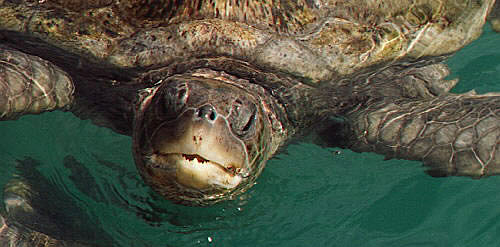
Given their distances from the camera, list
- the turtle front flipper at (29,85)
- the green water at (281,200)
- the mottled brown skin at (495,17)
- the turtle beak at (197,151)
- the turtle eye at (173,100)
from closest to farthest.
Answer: the turtle beak at (197,151) → the turtle eye at (173,100) → the turtle front flipper at (29,85) → the green water at (281,200) → the mottled brown skin at (495,17)

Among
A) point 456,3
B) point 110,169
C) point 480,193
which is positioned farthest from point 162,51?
point 480,193

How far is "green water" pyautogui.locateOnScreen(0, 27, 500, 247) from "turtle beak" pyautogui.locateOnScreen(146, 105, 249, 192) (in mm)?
1087

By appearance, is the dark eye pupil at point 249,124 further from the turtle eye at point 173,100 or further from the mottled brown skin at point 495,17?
the mottled brown skin at point 495,17

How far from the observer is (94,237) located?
3.78 metres

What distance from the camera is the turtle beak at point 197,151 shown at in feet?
8.95

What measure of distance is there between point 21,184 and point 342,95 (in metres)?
2.65

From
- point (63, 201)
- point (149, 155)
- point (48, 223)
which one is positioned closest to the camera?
Result: point (149, 155)

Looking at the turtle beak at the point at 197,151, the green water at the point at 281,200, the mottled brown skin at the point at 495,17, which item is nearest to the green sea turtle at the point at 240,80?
the turtle beak at the point at 197,151

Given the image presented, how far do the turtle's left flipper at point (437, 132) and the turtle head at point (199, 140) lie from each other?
1.10 meters

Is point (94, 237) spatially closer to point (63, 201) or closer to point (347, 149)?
point (63, 201)

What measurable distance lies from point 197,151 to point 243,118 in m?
0.41

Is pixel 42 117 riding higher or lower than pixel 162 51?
lower

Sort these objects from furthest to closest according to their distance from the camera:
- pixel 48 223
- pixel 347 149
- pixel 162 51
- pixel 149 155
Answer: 1. pixel 347 149
2. pixel 48 223
3. pixel 162 51
4. pixel 149 155

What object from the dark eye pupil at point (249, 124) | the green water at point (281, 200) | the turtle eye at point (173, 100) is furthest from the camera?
the green water at point (281, 200)
